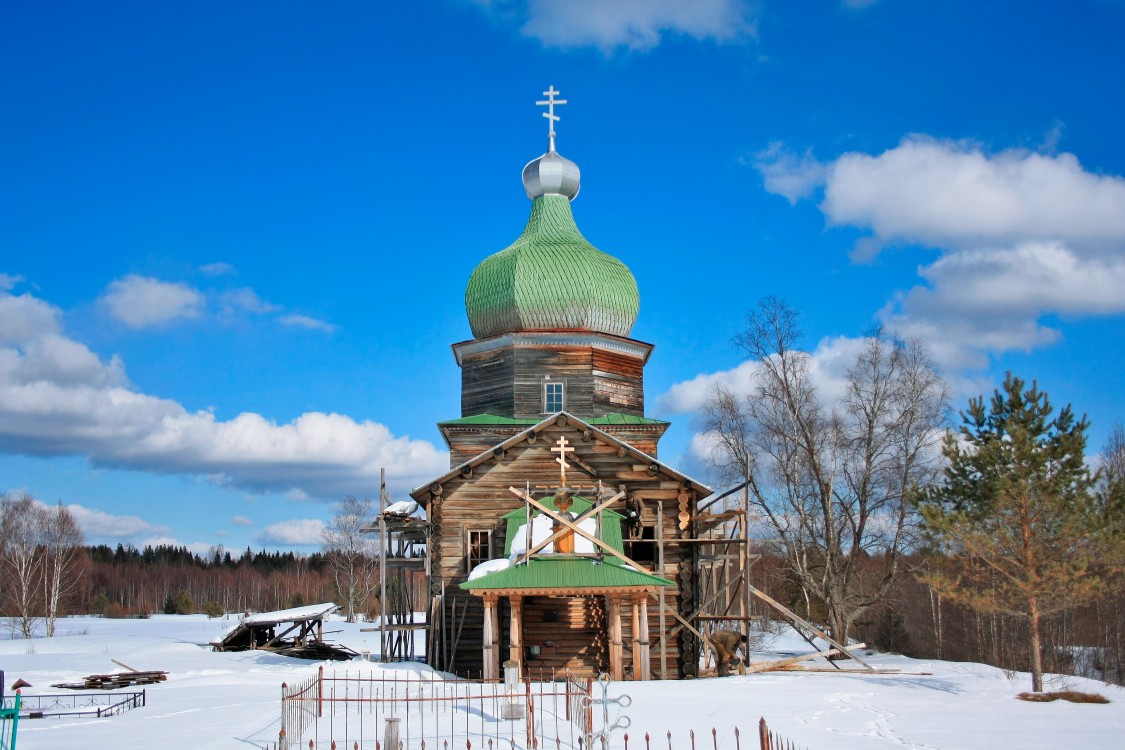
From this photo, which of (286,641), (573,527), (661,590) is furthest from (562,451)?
(286,641)

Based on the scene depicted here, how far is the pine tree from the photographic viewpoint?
18672mm

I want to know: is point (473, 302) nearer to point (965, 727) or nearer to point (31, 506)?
point (965, 727)

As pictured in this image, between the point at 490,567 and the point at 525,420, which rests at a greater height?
the point at 525,420

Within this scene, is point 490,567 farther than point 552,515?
Yes

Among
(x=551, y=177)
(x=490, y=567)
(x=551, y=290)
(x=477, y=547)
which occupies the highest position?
(x=551, y=177)

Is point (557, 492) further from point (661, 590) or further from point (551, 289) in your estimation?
point (551, 289)

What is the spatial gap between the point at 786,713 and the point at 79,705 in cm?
1550

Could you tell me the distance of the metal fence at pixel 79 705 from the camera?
19641 mm

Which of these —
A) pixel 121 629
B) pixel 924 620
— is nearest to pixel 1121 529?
pixel 924 620

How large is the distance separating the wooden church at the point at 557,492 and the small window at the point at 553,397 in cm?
4

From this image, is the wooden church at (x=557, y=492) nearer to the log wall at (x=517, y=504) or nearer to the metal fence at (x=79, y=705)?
the log wall at (x=517, y=504)

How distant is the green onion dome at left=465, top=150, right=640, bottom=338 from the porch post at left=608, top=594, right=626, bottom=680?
10762 mm

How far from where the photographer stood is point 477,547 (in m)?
25.5

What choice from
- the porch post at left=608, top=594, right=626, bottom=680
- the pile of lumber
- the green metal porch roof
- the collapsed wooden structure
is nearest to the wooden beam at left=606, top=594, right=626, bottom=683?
the porch post at left=608, top=594, right=626, bottom=680
